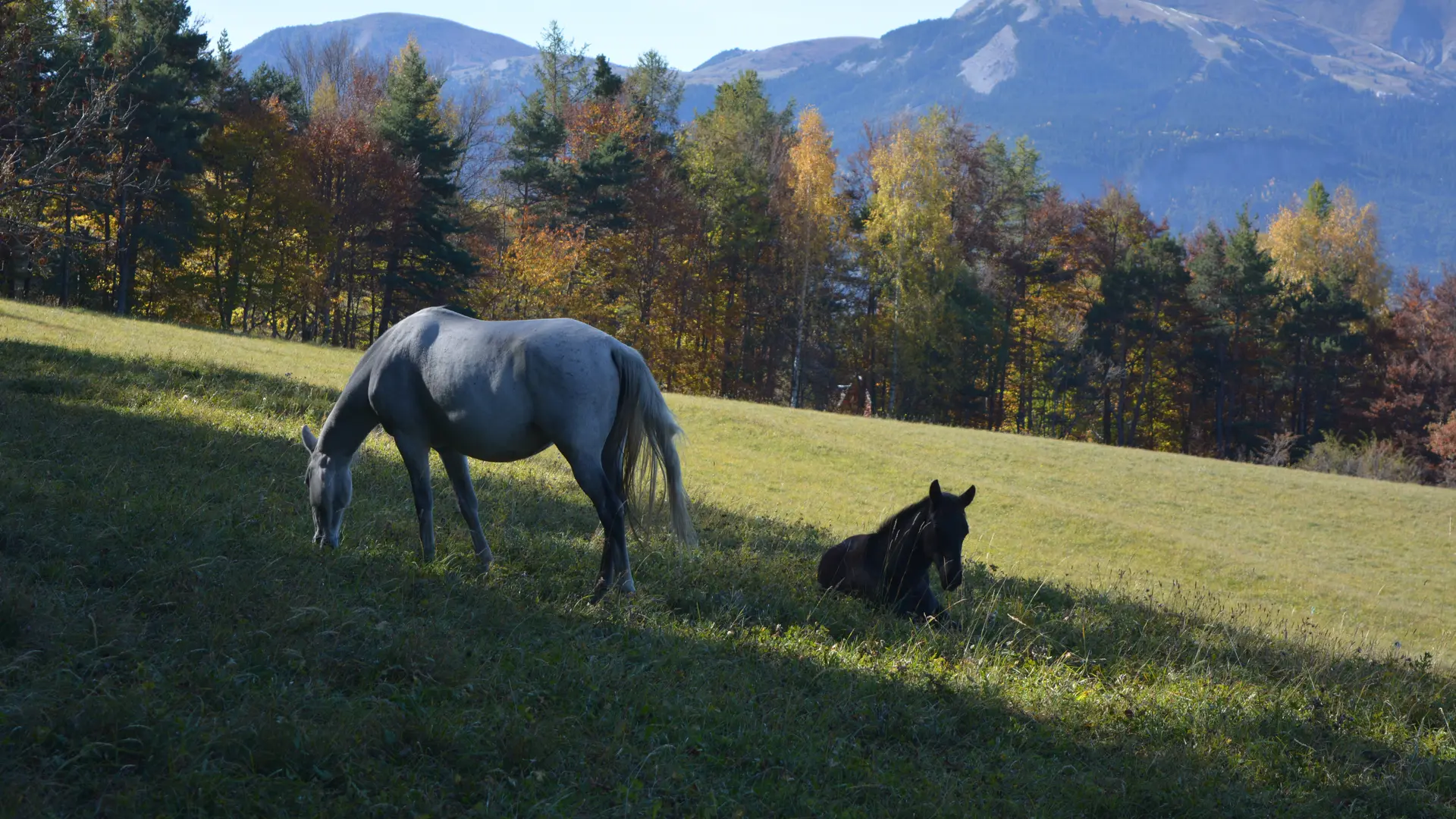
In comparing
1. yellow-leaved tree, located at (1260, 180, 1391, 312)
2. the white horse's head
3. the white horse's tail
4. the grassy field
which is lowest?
the grassy field

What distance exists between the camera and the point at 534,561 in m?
7.51

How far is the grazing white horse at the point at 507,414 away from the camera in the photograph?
6.85 meters

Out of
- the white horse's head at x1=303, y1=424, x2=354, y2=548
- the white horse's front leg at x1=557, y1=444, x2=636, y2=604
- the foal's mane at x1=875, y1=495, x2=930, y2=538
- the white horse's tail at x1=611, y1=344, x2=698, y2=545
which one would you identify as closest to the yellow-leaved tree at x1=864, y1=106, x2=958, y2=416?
the foal's mane at x1=875, y1=495, x2=930, y2=538

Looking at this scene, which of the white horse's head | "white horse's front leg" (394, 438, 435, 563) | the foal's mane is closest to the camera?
the white horse's head

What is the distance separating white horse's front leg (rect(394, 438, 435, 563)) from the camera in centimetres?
720

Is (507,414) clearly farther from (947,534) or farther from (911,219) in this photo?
(911,219)

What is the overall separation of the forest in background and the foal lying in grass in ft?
122

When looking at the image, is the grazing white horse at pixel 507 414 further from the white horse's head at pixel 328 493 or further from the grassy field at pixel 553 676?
the grassy field at pixel 553 676

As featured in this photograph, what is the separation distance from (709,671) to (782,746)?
902 mm

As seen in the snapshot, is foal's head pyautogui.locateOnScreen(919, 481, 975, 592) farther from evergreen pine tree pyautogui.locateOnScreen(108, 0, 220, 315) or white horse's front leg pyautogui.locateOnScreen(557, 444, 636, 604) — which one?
evergreen pine tree pyautogui.locateOnScreen(108, 0, 220, 315)

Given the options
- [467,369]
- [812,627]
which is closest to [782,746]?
[812,627]

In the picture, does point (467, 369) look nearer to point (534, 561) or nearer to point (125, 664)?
point (534, 561)

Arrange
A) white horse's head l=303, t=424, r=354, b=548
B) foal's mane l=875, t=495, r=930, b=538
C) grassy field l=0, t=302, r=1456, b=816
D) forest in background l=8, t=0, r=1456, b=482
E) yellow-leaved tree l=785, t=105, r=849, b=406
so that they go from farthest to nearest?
yellow-leaved tree l=785, t=105, r=849, b=406 → forest in background l=8, t=0, r=1456, b=482 → foal's mane l=875, t=495, r=930, b=538 → white horse's head l=303, t=424, r=354, b=548 → grassy field l=0, t=302, r=1456, b=816

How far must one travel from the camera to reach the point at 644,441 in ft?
23.7
